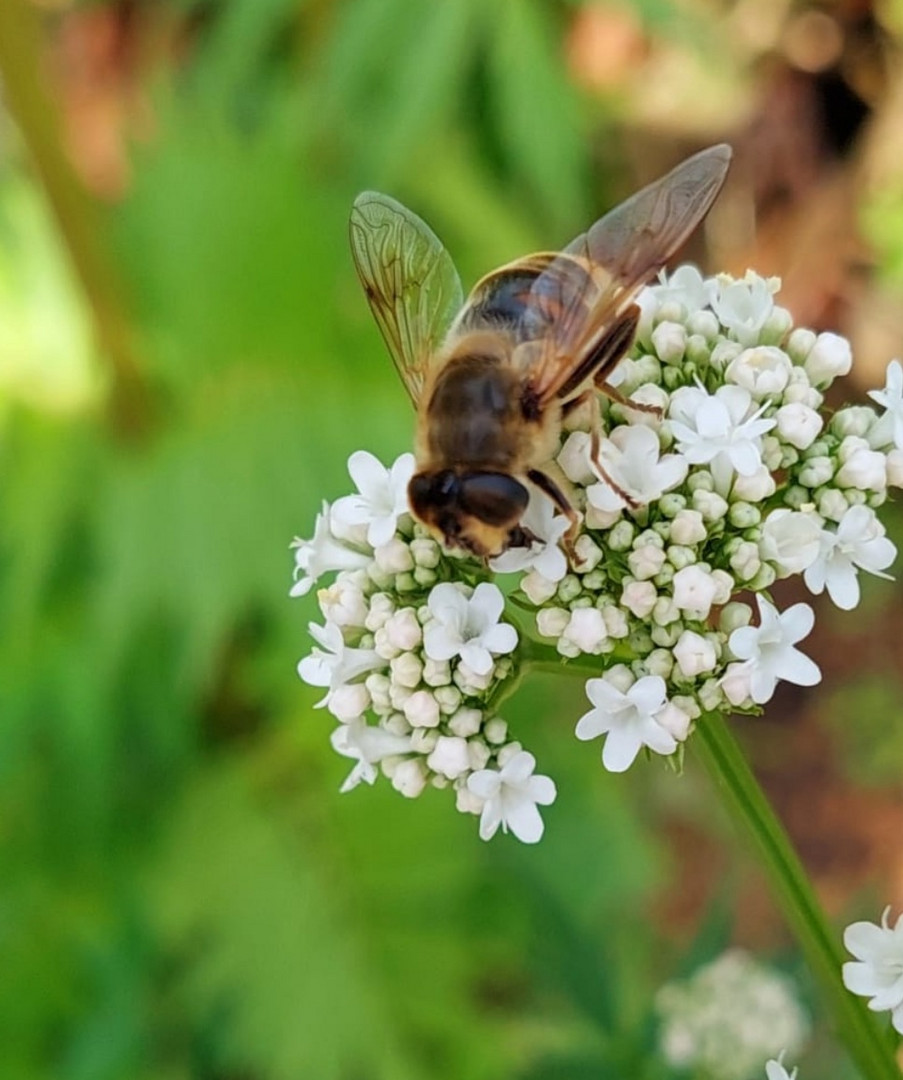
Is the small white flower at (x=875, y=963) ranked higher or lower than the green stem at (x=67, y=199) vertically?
lower

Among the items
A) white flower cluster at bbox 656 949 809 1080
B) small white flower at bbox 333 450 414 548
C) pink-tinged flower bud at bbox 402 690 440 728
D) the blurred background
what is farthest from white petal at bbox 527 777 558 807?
the blurred background

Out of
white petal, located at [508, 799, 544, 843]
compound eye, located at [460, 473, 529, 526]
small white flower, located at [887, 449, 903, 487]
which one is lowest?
white petal, located at [508, 799, 544, 843]

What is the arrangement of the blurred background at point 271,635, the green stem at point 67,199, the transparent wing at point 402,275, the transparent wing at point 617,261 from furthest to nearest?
the blurred background at point 271,635 → the green stem at point 67,199 → the transparent wing at point 402,275 → the transparent wing at point 617,261

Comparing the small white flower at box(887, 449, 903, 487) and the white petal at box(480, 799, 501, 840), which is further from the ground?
the small white flower at box(887, 449, 903, 487)

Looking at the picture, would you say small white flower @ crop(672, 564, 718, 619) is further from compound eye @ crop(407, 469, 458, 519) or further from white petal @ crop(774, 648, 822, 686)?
compound eye @ crop(407, 469, 458, 519)

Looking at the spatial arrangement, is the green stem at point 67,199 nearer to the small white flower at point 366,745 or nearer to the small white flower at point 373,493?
the small white flower at point 373,493

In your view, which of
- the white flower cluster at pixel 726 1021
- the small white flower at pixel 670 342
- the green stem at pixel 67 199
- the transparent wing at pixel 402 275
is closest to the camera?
the small white flower at pixel 670 342

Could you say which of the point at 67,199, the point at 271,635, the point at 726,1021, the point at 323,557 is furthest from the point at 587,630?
the point at 271,635

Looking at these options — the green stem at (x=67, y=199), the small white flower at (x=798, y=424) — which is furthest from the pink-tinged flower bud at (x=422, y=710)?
the green stem at (x=67, y=199)
